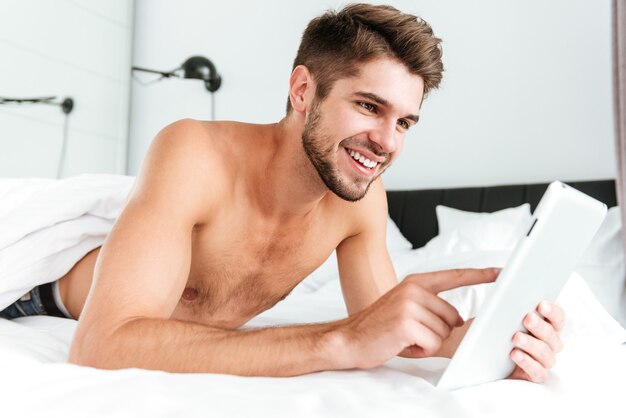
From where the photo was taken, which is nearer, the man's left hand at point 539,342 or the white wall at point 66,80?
the man's left hand at point 539,342

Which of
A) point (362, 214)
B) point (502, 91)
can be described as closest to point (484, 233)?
point (502, 91)

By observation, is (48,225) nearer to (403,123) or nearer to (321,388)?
(403,123)

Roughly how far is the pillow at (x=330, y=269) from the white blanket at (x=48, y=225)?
1048mm

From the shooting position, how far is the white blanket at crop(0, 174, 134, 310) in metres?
1.47

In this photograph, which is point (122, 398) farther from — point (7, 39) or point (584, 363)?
point (7, 39)

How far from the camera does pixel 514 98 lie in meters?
2.75

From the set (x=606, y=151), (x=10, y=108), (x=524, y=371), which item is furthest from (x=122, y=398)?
(x=10, y=108)

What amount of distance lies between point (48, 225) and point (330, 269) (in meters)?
1.32

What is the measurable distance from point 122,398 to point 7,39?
126 inches

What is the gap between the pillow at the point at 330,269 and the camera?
2596 mm

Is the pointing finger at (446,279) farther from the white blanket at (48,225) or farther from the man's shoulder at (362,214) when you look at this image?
the white blanket at (48,225)

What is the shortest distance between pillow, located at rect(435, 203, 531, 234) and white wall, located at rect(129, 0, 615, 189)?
28 centimetres

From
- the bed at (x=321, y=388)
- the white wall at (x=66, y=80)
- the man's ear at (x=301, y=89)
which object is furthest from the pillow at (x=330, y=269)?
the white wall at (x=66, y=80)

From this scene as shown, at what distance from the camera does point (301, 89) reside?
1479 millimetres
